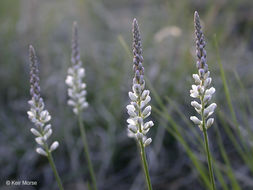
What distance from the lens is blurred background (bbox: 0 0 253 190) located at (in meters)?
4.51

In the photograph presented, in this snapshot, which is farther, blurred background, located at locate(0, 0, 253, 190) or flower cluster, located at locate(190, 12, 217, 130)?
Answer: blurred background, located at locate(0, 0, 253, 190)

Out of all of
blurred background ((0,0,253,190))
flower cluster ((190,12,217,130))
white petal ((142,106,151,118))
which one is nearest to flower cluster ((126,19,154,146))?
white petal ((142,106,151,118))

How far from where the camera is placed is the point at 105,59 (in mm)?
7090

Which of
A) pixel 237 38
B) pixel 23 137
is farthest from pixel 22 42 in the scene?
pixel 237 38

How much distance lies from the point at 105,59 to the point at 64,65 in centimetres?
101

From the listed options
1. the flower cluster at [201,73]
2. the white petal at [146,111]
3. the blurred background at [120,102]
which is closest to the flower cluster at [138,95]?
the white petal at [146,111]

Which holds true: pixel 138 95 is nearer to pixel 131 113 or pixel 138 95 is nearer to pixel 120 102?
pixel 131 113

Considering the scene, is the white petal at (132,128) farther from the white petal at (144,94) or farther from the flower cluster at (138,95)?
the white petal at (144,94)

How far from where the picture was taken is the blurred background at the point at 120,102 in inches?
177

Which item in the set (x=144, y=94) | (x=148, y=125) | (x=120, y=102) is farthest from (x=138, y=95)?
(x=120, y=102)

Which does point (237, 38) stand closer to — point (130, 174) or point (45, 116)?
point (130, 174)

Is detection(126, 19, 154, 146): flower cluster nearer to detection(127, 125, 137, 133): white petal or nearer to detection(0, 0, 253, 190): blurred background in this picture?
detection(127, 125, 137, 133): white petal

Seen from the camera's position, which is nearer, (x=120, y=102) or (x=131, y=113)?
(x=131, y=113)

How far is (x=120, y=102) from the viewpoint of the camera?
559 cm
